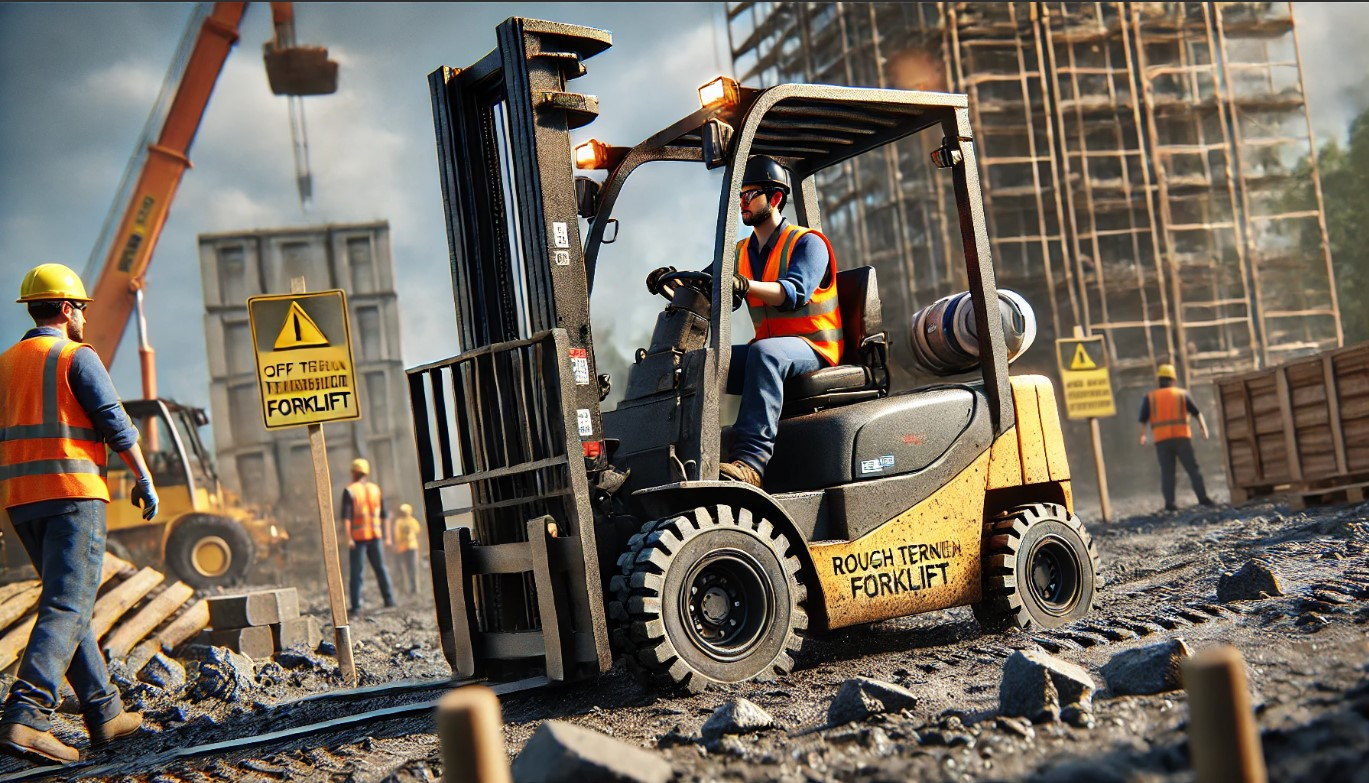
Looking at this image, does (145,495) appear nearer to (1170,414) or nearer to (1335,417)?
(1335,417)

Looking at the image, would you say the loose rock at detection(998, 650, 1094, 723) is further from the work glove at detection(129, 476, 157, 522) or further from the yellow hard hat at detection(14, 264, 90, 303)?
the yellow hard hat at detection(14, 264, 90, 303)

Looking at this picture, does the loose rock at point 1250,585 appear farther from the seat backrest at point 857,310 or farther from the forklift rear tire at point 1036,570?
the seat backrest at point 857,310

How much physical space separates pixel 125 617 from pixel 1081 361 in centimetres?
1146

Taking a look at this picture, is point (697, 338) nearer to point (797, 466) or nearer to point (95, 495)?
point (797, 466)

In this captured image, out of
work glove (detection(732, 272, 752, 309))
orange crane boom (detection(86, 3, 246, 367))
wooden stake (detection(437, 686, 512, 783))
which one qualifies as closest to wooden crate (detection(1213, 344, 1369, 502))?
work glove (detection(732, 272, 752, 309))

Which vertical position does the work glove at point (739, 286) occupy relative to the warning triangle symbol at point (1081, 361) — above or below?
above

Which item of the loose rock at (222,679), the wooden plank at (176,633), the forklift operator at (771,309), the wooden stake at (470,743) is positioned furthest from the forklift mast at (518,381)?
the wooden plank at (176,633)

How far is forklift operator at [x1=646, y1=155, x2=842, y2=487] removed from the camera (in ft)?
17.1

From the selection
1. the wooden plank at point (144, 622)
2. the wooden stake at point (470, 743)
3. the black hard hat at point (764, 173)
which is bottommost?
the wooden plank at point (144, 622)

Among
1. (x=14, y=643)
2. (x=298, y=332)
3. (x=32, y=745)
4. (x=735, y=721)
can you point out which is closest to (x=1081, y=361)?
(x=298, y=332)

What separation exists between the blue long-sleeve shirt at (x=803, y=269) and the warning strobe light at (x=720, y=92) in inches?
27.0

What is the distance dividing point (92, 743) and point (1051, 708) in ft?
13.3

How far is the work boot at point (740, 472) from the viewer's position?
16.7ft

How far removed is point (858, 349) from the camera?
5.84 meters
